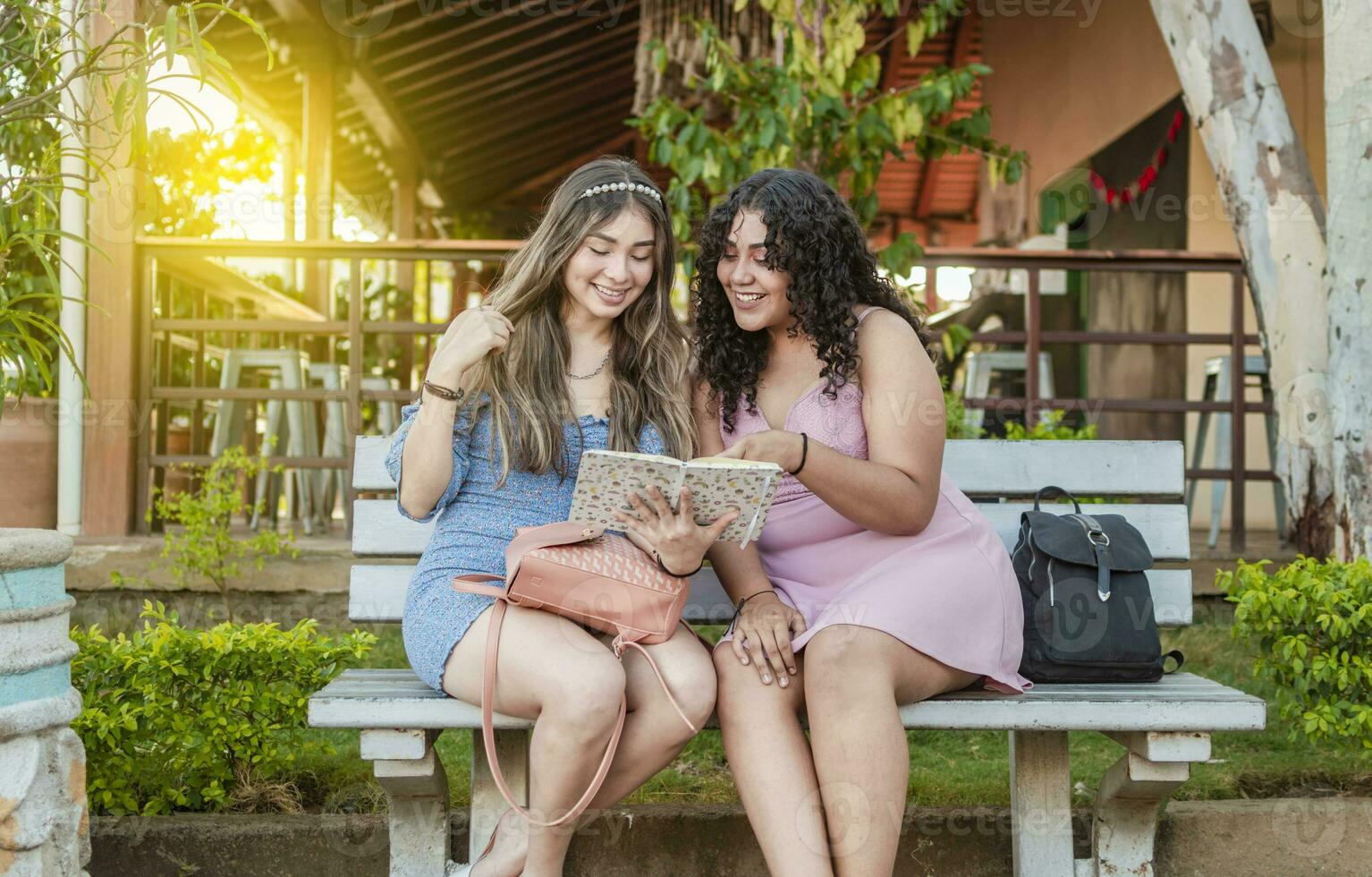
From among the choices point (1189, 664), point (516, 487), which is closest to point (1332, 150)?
point (1189, 664)

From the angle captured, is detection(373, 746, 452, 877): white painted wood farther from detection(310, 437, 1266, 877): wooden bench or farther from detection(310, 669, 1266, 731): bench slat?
detection(310, 669, 1266, 731): bench slat

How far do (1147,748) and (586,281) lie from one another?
1.37m

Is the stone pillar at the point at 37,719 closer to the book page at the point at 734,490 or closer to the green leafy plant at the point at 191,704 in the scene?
the green leafy plant at the point at 191,704

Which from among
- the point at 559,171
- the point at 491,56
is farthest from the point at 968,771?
the point at 559,171

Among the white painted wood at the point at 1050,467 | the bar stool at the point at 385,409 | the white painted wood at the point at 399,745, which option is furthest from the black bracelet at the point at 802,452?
the bar stool at the point at 385,409

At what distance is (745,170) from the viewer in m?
4.12

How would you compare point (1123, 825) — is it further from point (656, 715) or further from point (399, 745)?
point (399, 745)

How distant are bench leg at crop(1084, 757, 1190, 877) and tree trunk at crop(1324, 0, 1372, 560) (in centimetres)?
120

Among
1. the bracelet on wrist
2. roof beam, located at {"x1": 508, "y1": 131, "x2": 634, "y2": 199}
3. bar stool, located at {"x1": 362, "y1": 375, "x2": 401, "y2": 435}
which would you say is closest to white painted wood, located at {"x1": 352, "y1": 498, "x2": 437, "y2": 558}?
the bracelet on wrist

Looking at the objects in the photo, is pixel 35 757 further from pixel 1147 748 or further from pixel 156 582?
pixel 156 582

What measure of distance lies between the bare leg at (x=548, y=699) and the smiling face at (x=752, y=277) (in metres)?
0.74

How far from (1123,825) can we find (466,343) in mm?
1548

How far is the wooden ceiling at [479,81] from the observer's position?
7.55 meters

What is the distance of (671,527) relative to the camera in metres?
2.08
